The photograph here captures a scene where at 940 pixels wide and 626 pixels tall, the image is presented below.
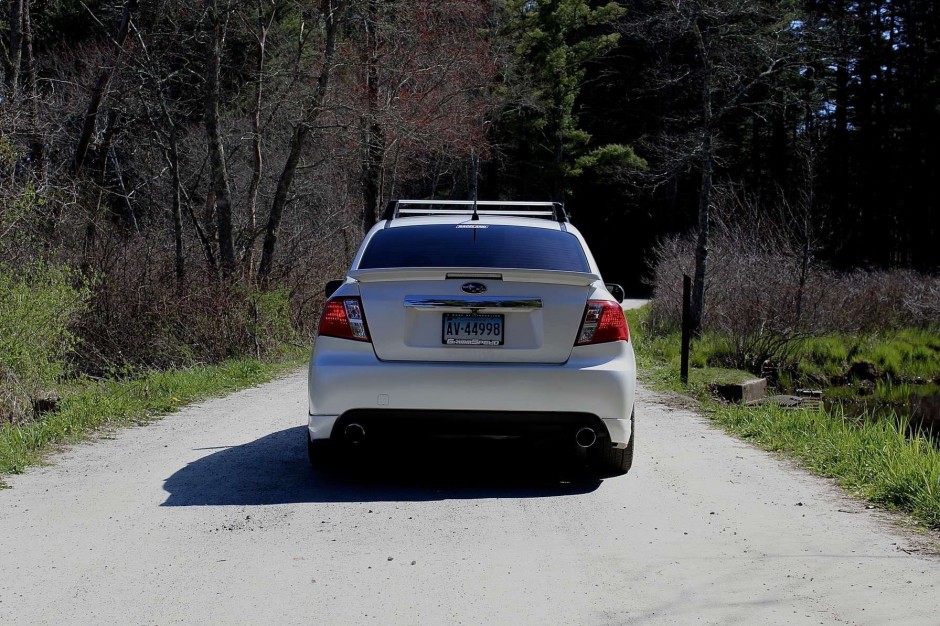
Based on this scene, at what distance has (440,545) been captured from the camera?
5.02m

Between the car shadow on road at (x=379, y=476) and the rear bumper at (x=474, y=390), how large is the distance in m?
0.47

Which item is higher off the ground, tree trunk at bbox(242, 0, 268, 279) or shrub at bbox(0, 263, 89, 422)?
tree trunk at bbox(242, 0, 268, 279)

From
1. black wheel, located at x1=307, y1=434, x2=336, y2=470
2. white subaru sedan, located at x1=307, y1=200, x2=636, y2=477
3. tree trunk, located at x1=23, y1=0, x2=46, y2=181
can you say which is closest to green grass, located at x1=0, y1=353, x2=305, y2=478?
black wheel, located at x1=307, y1=434, x2=336, y2=470

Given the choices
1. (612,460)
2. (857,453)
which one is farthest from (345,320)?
(857,453)

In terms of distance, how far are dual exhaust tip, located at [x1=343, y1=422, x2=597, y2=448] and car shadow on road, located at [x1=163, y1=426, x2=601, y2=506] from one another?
14.7 inches

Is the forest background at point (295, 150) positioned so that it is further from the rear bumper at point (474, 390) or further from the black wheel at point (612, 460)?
the black wheel at point (612, 460)

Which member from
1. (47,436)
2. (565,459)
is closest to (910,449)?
(565,459)

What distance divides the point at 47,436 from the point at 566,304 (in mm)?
4554

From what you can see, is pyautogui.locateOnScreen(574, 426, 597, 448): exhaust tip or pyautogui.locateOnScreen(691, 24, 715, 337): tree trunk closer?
pyautogui.locateOnScreen(574, 426, 597, 448): exhaust tip

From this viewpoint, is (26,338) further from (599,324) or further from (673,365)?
(673,365)

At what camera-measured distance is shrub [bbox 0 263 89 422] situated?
9617 mm

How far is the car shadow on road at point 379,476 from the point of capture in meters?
6.21

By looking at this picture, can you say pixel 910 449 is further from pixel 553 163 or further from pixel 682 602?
pixel 553 163

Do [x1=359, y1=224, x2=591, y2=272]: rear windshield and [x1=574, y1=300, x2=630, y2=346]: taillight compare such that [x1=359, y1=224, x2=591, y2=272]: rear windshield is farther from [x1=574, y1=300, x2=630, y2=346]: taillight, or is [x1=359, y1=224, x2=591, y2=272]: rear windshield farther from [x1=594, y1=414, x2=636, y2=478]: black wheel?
[x1=594, y1=414, x2=636, y2=478]: black wheel
